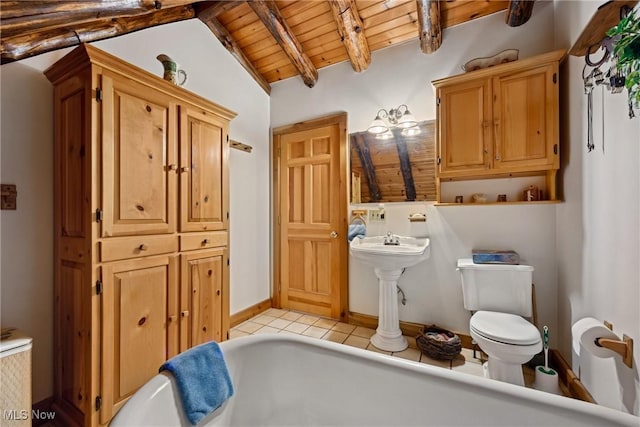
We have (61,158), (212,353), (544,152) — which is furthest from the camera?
(544,152)

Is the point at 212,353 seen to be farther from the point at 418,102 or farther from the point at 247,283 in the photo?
the point at 418,102

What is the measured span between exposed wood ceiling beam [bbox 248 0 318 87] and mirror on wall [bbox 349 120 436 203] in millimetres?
847

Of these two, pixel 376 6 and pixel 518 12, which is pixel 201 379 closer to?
pixel 376 6

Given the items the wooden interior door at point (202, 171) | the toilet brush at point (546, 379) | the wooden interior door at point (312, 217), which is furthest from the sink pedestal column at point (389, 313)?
the wooden interior door at point (202, 171)

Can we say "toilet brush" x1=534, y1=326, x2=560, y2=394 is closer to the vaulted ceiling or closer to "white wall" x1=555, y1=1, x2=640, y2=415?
"white wall" x1=555, y1=1, x2=640, y2=415

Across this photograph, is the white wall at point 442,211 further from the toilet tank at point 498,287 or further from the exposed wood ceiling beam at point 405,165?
the toilet tank at point 498,287

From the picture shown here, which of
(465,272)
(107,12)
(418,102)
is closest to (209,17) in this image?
(107,12)

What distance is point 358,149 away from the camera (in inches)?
107

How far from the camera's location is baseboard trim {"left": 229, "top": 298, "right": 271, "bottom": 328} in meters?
2.67

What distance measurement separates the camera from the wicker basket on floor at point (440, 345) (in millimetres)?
1995

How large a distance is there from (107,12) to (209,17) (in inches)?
40.7

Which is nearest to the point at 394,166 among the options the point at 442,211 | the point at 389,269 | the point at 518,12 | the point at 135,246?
the point at 442,211

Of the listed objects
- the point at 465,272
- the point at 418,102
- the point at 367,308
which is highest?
the point at 418,102

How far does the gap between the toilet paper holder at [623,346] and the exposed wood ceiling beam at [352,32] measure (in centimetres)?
263
